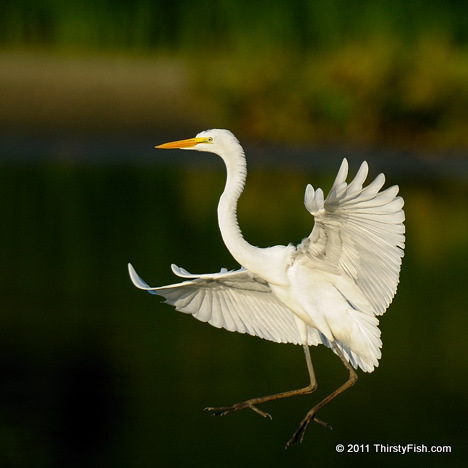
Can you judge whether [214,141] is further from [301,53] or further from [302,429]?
[301,53]

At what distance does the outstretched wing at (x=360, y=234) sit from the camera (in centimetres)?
525

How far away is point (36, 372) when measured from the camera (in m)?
6.70

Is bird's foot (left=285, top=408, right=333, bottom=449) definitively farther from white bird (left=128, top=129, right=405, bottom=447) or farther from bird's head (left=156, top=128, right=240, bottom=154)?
bird's head (left=156, top=128, right=240, bottom=154)

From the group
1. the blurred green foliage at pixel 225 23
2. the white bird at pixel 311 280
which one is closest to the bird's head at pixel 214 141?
the white bird at pixel 311 280

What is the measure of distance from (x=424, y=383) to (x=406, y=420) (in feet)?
2.13

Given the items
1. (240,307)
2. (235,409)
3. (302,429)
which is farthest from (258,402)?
(240,307)

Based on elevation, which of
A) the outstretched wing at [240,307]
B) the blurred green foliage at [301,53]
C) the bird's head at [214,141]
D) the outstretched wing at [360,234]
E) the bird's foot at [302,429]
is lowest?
the bird's foot at [302,429]

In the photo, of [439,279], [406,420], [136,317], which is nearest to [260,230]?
[439,279]

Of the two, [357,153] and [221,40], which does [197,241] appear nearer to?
[357,153]

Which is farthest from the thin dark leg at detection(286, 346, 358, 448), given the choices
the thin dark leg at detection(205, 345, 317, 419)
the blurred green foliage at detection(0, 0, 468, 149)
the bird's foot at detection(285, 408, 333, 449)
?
the blurred green foliage at detection(0, 0, 468, 149)

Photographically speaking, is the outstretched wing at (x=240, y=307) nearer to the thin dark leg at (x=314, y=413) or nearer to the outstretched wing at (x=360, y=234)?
the thin dark leg at (x=314, y=413)

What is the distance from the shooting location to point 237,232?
5.90 meters

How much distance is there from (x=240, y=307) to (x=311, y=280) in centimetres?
53

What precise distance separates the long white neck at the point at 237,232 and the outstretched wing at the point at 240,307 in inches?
9.1
